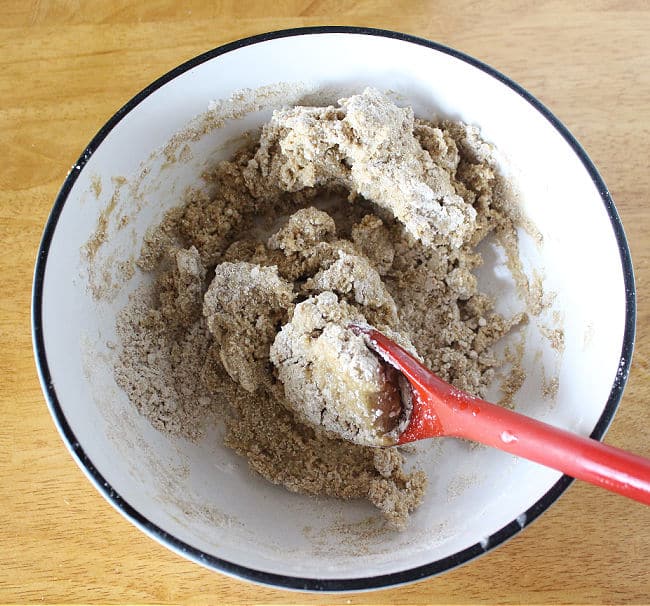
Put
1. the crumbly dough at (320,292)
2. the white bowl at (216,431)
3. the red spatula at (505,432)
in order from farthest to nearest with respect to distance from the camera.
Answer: the crumbly dough at (320,292) < the white bowl at (216,431) < the red spatula at (505,432)

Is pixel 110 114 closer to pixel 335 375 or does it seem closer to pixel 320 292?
pixel 320 292

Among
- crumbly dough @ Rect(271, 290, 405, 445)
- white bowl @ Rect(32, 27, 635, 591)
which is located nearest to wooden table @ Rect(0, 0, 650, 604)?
white bowl @ Rect(32, 27, 635, 591)

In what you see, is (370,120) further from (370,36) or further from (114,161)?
(114,161)

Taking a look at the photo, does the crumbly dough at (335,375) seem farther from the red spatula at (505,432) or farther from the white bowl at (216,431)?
the white bowl at (216,431)

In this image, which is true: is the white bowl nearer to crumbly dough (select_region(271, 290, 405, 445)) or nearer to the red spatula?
the red spatula

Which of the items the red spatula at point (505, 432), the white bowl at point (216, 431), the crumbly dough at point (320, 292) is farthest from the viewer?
the crumbly dough at point (320, 292)

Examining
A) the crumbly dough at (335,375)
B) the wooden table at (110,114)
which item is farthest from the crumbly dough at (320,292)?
the wooden table at (110,114)
